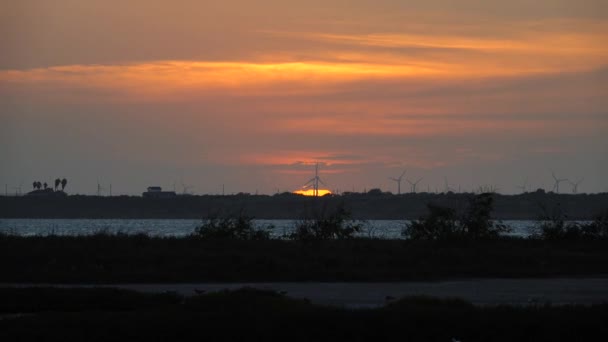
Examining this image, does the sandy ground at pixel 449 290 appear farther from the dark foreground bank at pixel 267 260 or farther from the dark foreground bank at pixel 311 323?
the dark foreground bank at pixel 311 323

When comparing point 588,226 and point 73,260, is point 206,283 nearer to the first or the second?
point 73,260

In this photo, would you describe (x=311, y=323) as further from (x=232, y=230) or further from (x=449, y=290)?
(x=232, y=230)

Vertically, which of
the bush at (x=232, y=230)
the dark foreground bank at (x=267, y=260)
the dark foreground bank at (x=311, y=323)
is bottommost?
the dark foreground bank at (x=311, y=323)

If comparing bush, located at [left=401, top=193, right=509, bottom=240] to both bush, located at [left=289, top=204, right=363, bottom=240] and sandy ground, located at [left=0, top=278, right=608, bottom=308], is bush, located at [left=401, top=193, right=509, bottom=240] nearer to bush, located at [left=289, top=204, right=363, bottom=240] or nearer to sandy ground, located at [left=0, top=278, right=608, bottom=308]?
bush, located at [left=289, top=204, right=363, bottom=240]

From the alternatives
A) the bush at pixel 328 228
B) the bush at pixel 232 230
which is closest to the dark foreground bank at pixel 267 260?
the bush at pixel 232 230

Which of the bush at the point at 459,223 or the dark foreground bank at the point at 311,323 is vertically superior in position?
the bush at the point at 459,223

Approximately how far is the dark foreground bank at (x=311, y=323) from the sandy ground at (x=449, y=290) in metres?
3.44

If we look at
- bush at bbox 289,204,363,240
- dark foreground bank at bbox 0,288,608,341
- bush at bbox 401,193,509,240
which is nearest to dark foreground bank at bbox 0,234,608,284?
bush at bbox 401,193,509,240

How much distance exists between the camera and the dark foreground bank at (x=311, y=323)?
15969 millimetres

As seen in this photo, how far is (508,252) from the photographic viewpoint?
36.2 m

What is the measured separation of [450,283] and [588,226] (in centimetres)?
1823

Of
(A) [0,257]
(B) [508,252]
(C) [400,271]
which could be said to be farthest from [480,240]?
(A) [0,257]

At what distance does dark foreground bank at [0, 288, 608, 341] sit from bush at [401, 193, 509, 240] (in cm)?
2474

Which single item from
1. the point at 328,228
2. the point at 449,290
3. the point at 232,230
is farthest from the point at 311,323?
the point at 328,228
